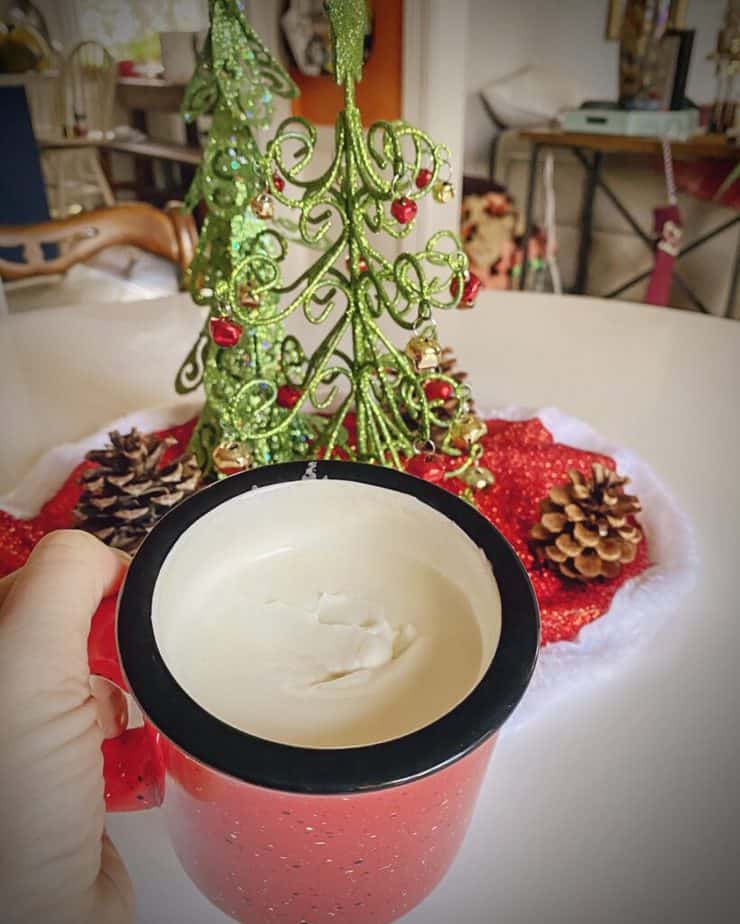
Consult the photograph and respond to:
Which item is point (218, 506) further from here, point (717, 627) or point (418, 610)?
point (717, 627)

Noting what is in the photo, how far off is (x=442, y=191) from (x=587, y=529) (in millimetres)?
247

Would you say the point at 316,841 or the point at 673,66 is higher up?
the point at 673,66

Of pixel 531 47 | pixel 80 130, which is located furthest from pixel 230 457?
pixel 80 130

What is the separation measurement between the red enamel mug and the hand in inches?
0.7

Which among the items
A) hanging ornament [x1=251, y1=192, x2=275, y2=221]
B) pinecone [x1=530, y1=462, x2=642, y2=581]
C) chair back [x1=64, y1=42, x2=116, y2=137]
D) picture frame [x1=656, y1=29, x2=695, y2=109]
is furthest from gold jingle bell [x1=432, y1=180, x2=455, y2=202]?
chair back [x1=64, y1=42, x2=116, y2=137]

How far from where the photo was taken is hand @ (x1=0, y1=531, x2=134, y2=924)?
241 mm

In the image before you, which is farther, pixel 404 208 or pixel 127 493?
pixel 127 493

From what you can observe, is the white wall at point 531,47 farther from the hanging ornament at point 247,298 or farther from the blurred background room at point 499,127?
the hanging ornament at point 247,298

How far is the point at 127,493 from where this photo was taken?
0.58 metres

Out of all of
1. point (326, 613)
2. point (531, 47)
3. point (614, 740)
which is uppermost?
point (531, 47)

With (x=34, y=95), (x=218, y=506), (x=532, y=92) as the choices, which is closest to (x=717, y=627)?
(x=218, y=506)

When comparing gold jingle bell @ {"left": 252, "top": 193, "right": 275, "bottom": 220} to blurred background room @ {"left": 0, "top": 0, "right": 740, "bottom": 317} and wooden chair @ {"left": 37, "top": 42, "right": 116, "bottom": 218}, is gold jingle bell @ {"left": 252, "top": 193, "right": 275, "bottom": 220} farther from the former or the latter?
wooden chair @ {"left": 37, "top": 42, "right": 116, "bottom": 218}

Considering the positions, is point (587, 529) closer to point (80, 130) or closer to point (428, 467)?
point (428, 467)

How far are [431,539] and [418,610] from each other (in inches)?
1.3
